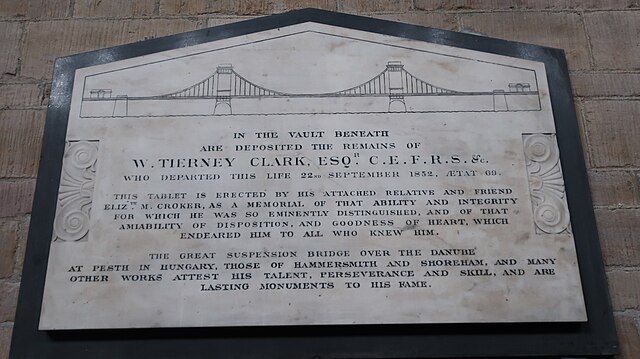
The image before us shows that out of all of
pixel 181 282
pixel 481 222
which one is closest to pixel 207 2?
pixel 181 282

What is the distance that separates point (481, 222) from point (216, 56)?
4.61 ft

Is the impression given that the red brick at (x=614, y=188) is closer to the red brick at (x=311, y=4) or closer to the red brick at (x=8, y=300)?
the red brick at (x=311, y=4)

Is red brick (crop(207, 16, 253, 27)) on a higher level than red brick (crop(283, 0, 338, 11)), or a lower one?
lower

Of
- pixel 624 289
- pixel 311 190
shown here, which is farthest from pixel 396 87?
pixel 624 289

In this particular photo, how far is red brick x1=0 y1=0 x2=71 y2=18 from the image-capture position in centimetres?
374

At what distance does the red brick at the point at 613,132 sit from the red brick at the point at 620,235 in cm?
24

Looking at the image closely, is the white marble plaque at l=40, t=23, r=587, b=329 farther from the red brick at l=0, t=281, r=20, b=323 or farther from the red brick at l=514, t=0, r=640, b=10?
the red brick at l=514, t=0, r=640, b=10

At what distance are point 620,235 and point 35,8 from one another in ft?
9.65

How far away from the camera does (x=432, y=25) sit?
3.69m

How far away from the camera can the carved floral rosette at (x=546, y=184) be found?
3078 millimetres

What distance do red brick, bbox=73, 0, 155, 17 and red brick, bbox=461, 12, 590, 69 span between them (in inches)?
61.7

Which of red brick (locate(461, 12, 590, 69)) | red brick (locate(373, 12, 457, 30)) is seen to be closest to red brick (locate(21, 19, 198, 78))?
red brick (locate(373, 12, 457, 30))

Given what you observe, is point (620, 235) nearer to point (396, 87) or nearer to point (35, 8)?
point (396, 87)

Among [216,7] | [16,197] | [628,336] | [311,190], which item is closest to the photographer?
[628,336]
